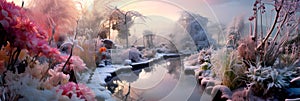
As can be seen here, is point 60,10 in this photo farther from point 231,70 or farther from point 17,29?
point 231,70

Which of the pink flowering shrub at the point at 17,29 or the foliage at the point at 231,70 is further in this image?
the foliage at the point at 231,70

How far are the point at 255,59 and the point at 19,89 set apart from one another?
3485mm

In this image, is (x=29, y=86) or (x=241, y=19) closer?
(x=29, y=86)

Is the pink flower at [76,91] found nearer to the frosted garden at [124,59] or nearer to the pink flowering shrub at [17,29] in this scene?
the frosted garden at [124,59]

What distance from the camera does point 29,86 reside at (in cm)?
60

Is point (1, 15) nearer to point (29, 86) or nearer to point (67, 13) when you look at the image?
point (29, 86)

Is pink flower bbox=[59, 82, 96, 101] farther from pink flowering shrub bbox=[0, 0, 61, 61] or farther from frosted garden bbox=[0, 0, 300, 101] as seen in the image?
pink flowering shrub bbox=[0, 0, 61, 61]

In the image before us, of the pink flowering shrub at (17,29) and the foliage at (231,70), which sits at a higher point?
the pink flowering shrub at (17,29)

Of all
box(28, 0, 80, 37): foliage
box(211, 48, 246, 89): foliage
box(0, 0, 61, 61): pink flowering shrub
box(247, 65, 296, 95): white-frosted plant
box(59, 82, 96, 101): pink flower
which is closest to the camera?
box(0, 0, 61, 61): pink flowering shrub

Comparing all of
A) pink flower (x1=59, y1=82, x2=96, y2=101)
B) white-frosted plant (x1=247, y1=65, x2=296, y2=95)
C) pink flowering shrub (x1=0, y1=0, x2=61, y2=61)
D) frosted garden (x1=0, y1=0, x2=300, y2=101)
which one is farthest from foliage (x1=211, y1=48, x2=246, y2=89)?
pink flowering shrub (x1=0, y1=0, x2=61, y2=61)

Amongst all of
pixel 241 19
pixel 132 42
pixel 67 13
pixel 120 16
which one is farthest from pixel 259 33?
pixel 132 42

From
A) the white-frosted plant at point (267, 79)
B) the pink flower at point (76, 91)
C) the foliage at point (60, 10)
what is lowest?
the white-frosted plant at point (267, 79)

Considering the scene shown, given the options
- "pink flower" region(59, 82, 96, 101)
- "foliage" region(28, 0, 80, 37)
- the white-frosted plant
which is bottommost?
the white-frosted plant

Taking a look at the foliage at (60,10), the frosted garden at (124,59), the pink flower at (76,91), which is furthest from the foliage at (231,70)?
the pink flower at (76,91)
